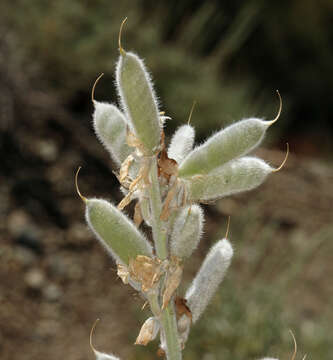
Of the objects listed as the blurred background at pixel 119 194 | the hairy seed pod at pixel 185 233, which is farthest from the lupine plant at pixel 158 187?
the blurred background at pixel 119 194

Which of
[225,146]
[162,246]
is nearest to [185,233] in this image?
[162,246]

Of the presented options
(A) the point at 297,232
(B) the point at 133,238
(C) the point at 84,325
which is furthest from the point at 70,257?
(B) the point at 133,238

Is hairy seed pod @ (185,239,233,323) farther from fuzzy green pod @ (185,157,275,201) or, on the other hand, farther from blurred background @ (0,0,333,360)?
blurred background @ (0,0,333,360)

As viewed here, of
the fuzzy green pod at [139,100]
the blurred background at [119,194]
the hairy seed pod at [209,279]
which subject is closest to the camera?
the fuzzy green pod at [139,100]

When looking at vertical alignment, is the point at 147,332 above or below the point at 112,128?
below

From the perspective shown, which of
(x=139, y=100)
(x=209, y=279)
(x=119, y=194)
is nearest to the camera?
(x=139, y=100)

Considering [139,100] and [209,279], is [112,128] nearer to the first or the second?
[139,100]

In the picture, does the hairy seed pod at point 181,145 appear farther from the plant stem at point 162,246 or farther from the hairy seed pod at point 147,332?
the hairy seed pod at point 147,332
